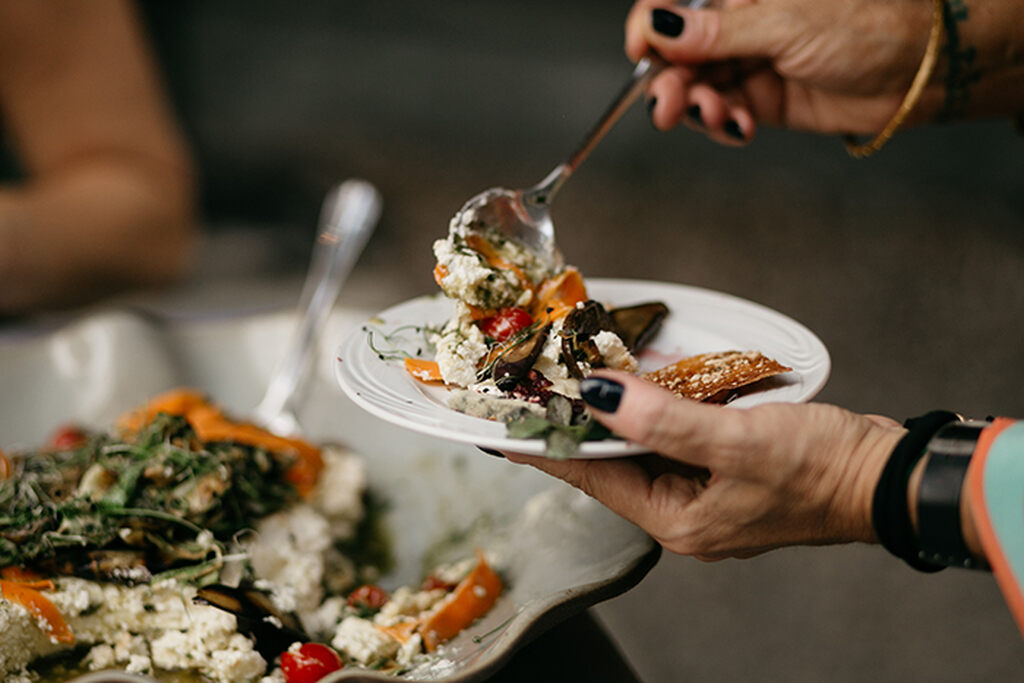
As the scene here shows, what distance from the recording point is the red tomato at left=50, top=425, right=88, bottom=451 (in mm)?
1164

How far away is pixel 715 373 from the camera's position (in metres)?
0.83

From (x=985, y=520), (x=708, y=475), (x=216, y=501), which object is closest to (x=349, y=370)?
(x=216, y=501)

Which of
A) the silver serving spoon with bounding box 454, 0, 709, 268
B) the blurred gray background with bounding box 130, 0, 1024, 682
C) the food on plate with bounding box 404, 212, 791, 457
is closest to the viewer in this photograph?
the food on plate with bounding box 404, 212, 791, 457

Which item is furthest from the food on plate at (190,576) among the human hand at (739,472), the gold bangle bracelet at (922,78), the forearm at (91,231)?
the forearm at (91,231)

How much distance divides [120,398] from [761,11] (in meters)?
1.17


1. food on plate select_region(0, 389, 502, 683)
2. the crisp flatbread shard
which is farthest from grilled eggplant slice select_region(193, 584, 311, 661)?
the crisp flatbread shard

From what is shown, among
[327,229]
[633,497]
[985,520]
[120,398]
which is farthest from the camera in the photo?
[327,229]

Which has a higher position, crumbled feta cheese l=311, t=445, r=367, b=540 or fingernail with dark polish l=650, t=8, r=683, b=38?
fingernail with dark polish l=650, t=8, r=683, b=38

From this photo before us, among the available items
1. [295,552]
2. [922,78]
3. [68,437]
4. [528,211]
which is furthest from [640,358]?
[68,437]

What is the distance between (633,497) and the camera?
78 cm

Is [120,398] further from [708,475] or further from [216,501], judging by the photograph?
[708,475]

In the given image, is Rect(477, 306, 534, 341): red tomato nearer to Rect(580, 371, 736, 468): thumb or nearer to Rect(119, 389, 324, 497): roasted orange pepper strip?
Rect(580, 371, 736, 468): thumb

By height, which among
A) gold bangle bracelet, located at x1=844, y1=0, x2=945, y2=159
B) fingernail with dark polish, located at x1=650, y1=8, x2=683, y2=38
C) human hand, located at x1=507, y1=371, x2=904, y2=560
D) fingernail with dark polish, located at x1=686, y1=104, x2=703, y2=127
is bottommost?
human hand, located at x1=507, y1=371, x2=904, y2=560

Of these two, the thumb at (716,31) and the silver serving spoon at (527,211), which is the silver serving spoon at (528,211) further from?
the thumb at (716,31)
